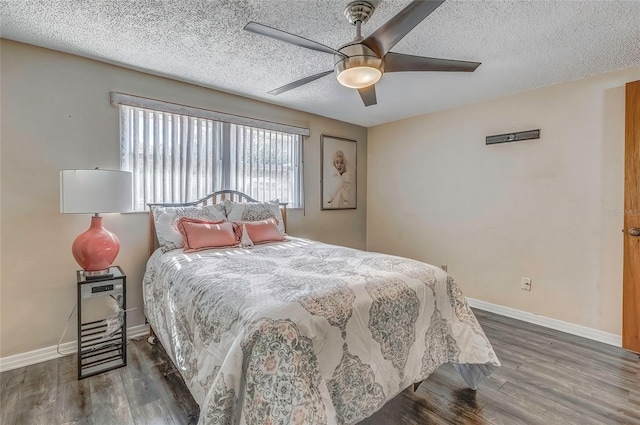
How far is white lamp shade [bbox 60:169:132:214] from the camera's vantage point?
2037mm

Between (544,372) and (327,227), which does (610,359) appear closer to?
(544,372)

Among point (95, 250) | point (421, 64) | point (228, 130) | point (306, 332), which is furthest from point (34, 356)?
point (421, 64)

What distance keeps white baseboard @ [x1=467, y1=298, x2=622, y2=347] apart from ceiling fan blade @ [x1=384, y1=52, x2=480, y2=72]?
8.66ft

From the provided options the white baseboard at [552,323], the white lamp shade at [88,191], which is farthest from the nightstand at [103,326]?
the white baseboard at [552,323]

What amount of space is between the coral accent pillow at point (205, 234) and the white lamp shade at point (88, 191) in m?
0.56

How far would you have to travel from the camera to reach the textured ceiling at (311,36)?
5.94 feet

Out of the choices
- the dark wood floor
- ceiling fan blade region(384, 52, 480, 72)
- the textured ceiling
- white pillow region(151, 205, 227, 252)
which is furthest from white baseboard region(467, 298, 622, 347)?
white pillow region(151, 205, 227, 252)

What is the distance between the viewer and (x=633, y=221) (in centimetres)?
249

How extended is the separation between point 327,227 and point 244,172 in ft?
4.87

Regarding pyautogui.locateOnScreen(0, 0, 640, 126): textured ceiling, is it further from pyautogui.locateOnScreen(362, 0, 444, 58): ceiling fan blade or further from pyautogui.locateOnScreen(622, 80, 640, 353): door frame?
pyautogui.locateOnScreen(622, 80, 640, 353): door frame

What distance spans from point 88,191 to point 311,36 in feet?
6.21

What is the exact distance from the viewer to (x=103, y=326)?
2.50 meters

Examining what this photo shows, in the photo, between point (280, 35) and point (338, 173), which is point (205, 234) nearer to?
point (280, 35)

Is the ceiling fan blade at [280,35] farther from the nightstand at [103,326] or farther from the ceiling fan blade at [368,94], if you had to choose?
the nightstand at [103,326]
